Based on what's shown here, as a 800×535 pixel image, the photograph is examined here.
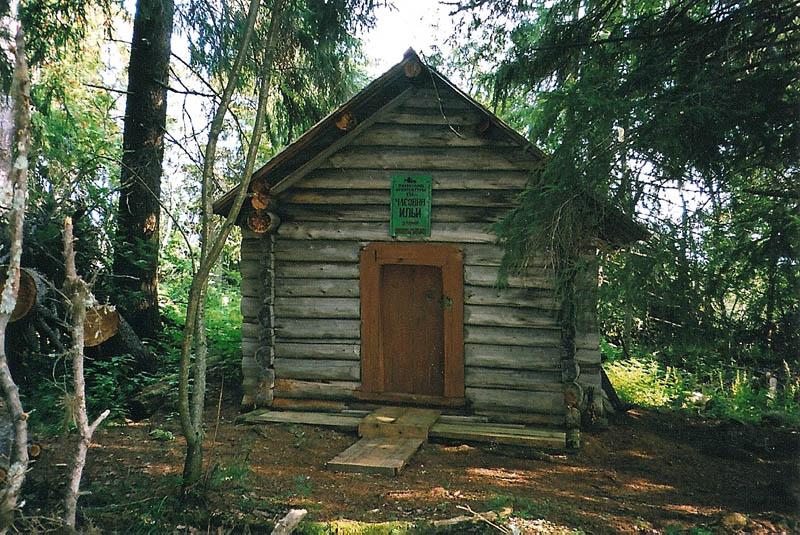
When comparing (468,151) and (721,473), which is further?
(468,151)

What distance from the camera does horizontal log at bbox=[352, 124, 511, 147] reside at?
8.09 meters

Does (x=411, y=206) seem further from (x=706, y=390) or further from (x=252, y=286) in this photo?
(x=706, y=390)

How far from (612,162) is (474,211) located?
3259 millimetres

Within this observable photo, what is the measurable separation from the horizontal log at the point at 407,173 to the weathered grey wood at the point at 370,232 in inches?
19.7

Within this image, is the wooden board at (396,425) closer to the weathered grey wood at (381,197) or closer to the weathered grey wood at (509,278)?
the weathered grey wood at (509,278)

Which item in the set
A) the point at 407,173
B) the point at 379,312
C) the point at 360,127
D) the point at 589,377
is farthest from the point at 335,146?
the point at 589,377

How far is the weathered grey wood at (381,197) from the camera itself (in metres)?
8.02

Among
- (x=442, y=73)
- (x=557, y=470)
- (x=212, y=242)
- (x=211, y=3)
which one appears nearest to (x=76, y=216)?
(x=211, y=3)

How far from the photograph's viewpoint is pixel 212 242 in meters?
5.03

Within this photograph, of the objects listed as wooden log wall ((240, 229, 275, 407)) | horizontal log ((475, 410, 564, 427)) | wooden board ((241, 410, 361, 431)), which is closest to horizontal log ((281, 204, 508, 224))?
wooden log wall ((240, 229, 275, 407))

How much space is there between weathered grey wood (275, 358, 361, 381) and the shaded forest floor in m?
0.85

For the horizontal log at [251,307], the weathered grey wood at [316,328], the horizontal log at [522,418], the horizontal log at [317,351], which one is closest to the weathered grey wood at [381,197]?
the horizontal log at [251,307]

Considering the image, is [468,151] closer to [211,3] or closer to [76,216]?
[211,3]

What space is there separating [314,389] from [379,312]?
4.51 ft
